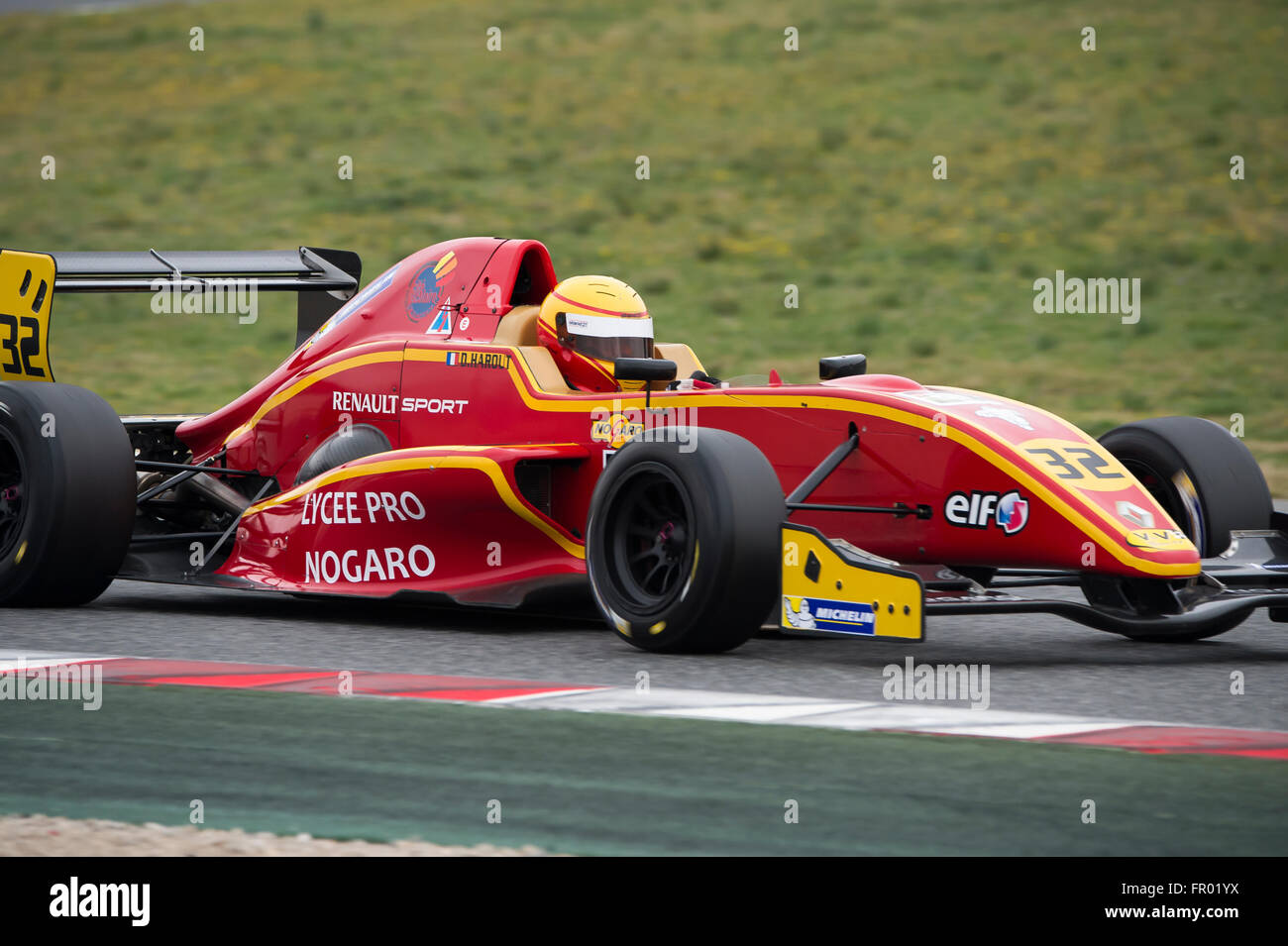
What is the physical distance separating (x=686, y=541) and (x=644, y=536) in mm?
344

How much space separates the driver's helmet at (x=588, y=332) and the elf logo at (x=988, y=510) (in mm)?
2158

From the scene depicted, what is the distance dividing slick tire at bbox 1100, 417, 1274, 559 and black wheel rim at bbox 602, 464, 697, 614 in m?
2.44

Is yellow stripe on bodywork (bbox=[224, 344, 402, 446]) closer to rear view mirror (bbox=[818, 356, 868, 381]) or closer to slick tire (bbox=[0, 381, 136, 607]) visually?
slick tire (bbox=[0, 381, 136, 607])

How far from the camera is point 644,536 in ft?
25.7

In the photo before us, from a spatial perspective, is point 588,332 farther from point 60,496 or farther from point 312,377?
point 60,496

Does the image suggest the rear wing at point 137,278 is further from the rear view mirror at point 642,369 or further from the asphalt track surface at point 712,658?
the rear view mirror at point 642,369

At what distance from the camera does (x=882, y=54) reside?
136ft

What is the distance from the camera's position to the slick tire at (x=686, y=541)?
721 centimetres

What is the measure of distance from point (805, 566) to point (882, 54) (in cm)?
3561

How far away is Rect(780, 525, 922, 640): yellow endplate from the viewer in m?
6.95

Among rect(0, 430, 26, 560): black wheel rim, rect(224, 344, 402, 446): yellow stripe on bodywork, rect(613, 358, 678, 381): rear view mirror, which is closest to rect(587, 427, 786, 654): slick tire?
rect(613, 358, 678, 381): rear view mirror

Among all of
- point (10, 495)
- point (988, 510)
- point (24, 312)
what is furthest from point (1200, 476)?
point (24, 312)

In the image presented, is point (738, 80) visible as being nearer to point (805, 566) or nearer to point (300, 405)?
point (300, 405)

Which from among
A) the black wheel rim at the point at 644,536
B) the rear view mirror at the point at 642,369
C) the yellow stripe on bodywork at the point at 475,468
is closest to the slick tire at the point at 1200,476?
the rear view mirror at the point at 642,369
